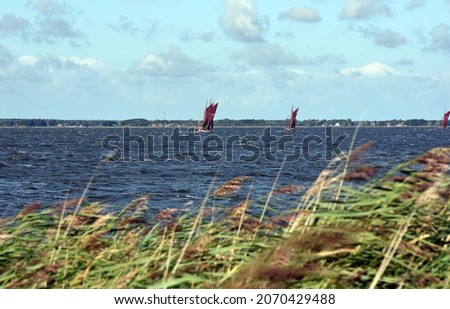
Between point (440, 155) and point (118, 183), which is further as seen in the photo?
point (118, 183)

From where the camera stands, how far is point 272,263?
481 cm

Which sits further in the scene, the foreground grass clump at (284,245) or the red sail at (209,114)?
the red sail at (209,114)

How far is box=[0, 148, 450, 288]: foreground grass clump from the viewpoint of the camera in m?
5.02

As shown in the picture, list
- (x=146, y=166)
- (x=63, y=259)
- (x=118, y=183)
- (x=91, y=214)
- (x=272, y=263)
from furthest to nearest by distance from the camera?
(x=146, y=166) → (x=118, y=183) → (x=91, y=214) → (x=63, y=259) → (x=272, y=263)

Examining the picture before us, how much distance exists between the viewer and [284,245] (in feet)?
16.0

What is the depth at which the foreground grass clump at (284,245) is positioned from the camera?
5016 mm

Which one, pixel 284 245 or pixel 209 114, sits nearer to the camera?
pixel 284 245

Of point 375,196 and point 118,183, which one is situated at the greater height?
point 375,196

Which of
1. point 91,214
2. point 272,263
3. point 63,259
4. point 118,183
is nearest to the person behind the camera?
point 272,263

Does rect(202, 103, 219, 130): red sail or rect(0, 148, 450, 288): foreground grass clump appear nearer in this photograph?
rect(0, 148, 450, 288): foreground grass clump

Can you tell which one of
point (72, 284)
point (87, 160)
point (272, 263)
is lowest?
point (87, 160)

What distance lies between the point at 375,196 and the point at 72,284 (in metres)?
2.29
